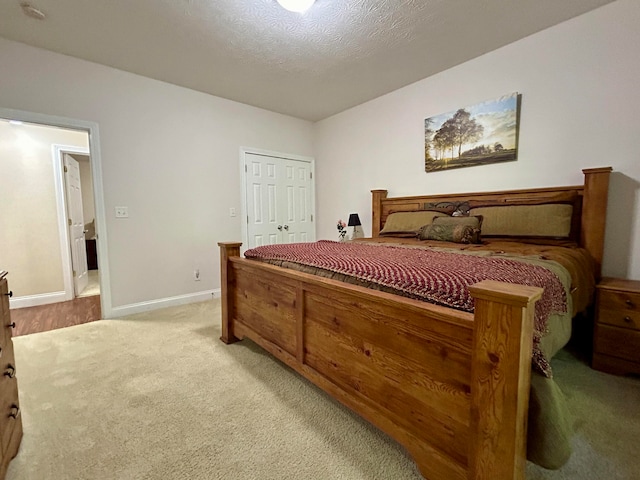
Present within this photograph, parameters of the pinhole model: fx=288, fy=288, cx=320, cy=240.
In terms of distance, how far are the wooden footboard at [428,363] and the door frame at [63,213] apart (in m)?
3.40

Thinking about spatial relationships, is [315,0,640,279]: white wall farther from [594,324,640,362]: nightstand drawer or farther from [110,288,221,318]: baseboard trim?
[110,288,221,318]: baseboard trim

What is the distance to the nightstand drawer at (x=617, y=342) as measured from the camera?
1739 millimetres

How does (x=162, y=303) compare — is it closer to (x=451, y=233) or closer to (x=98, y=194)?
(x=98, y=194)

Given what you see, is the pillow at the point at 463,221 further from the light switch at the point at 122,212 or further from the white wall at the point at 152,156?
the light switch at the point at 122,212

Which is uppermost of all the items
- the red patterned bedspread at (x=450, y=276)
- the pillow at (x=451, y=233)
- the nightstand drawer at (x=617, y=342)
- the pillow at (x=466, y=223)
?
the pillow at (x=466, y=223)

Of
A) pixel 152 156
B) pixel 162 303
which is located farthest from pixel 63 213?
pixel 162 303

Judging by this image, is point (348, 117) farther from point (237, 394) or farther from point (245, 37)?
point (237, 394)

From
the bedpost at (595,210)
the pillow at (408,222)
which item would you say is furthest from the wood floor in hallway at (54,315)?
the bedpost at (595,210)

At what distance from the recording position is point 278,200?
4293 mm

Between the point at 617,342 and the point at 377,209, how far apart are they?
7.91ft

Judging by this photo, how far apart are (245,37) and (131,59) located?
1225 mm

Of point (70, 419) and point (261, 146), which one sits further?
point (261, 146)

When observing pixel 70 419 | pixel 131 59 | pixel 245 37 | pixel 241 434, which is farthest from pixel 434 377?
A: pixel 131 59

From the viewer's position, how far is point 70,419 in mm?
1468
